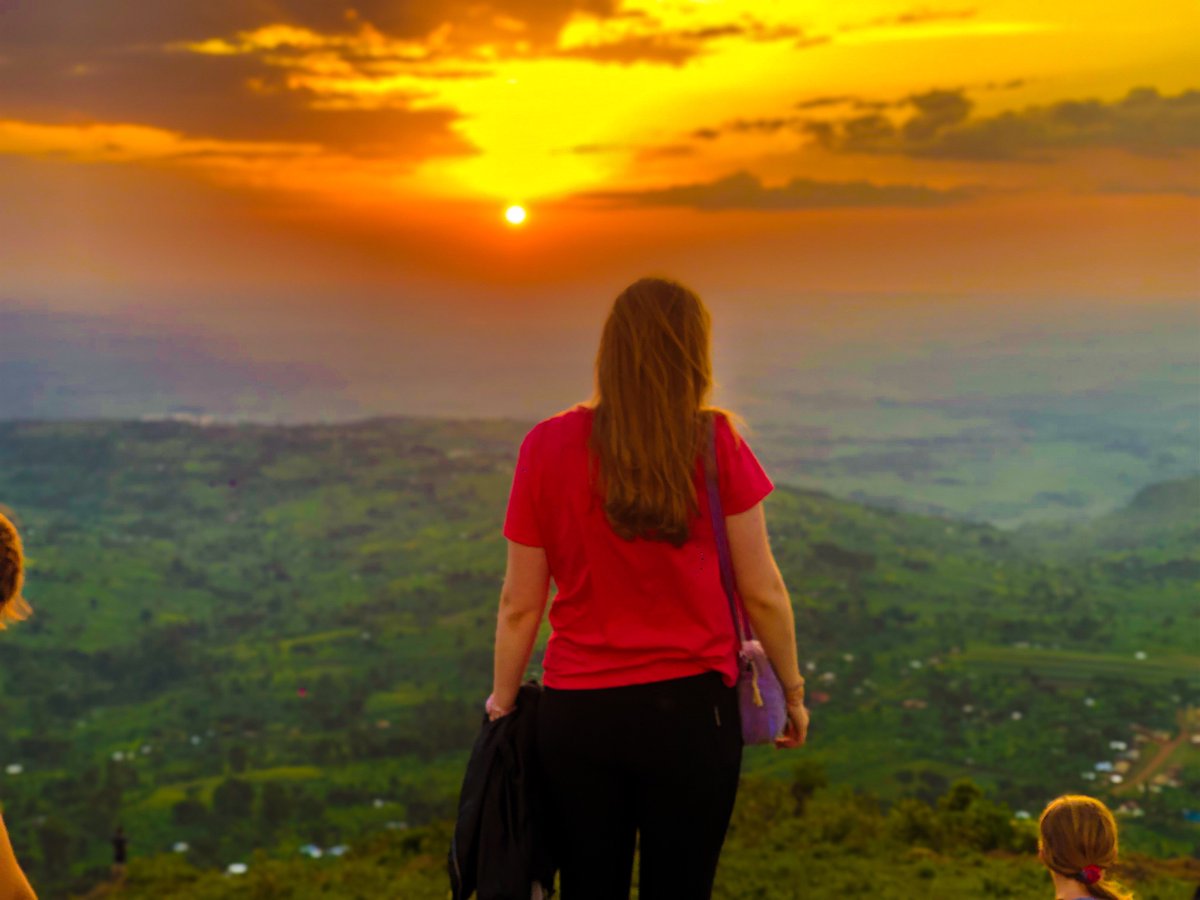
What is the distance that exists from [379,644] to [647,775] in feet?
125

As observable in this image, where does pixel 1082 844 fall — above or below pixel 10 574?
below

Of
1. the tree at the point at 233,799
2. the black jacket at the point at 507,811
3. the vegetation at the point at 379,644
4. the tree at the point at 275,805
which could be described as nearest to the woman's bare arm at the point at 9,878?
the black jacket at the point at 507,811

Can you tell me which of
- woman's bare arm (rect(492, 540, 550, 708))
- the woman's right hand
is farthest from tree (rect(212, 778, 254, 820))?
the woman's right hand

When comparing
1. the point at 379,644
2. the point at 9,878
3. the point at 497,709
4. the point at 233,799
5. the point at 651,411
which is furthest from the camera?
the point at 379,644

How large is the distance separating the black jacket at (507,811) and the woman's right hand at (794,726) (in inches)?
21.5

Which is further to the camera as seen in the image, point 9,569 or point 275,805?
point 275,805

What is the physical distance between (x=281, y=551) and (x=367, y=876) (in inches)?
1722

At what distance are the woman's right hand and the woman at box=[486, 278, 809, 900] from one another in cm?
16

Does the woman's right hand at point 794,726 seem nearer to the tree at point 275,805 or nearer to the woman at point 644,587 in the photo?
the woman at point 644,587

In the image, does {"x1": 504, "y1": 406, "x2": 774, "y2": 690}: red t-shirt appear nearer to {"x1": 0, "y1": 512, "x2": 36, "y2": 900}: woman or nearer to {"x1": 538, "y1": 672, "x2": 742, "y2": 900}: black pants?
{"x1": 538, "y1": 672, "x2": 742, "y2": 900}: black pants

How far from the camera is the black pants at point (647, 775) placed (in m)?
2.42

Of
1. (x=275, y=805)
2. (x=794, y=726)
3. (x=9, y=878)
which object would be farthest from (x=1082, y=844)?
(x=275, y=805)

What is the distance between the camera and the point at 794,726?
2.65 metres

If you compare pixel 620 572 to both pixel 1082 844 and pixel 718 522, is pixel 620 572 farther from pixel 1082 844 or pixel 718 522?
pixel 1082 844
